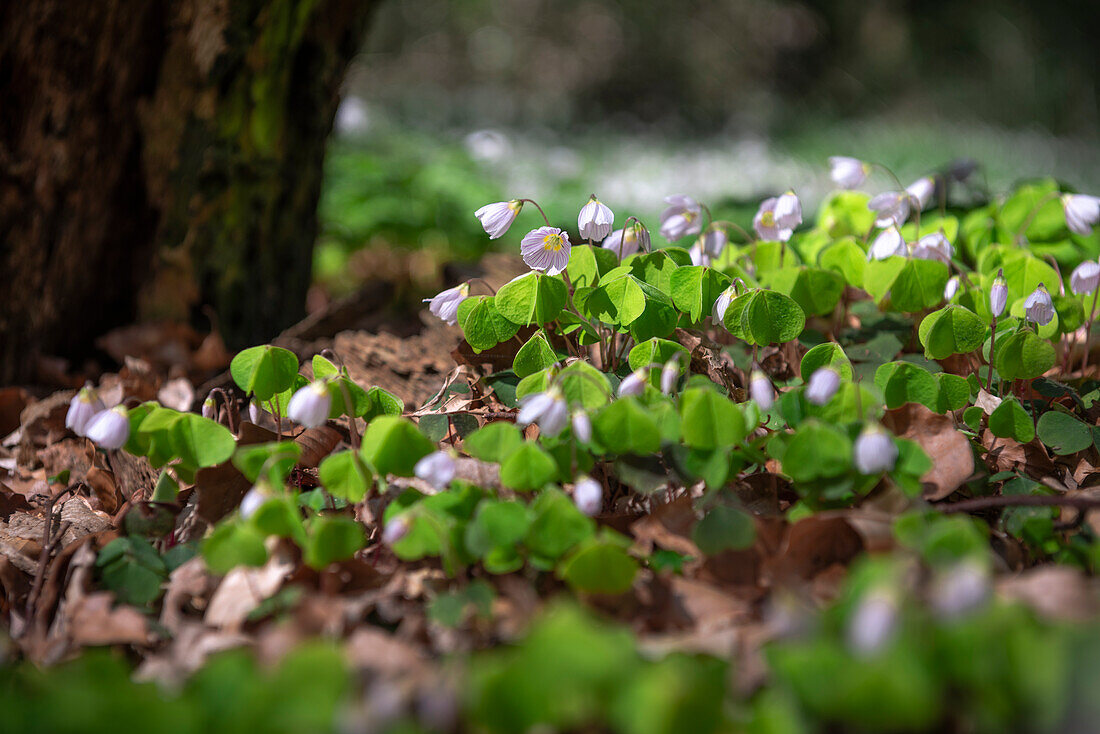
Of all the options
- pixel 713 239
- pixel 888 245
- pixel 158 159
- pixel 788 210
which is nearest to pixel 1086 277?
pixel 888 245

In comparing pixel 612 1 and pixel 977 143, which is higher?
pixel 612 1

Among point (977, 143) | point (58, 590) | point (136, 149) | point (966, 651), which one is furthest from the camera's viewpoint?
point (977, 143)

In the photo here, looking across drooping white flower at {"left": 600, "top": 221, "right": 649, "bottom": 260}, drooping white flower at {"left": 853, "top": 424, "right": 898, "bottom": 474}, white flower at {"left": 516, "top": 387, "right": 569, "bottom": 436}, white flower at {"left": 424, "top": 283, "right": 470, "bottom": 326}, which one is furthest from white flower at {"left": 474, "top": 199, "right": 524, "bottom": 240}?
drooping white flower at {"left": 853, "top": 424, "right": 898, "bottom": 474}

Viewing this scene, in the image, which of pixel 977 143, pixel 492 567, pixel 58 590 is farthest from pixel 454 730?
pixel 977 143

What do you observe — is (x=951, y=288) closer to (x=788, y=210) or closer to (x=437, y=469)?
(x=788, y=210)

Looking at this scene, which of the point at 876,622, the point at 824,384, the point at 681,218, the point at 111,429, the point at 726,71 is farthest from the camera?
the point at 726,71

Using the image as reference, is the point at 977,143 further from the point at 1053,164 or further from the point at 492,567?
the point at 492,567

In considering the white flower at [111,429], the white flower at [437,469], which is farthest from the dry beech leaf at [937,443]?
the white flower at [111,429]
